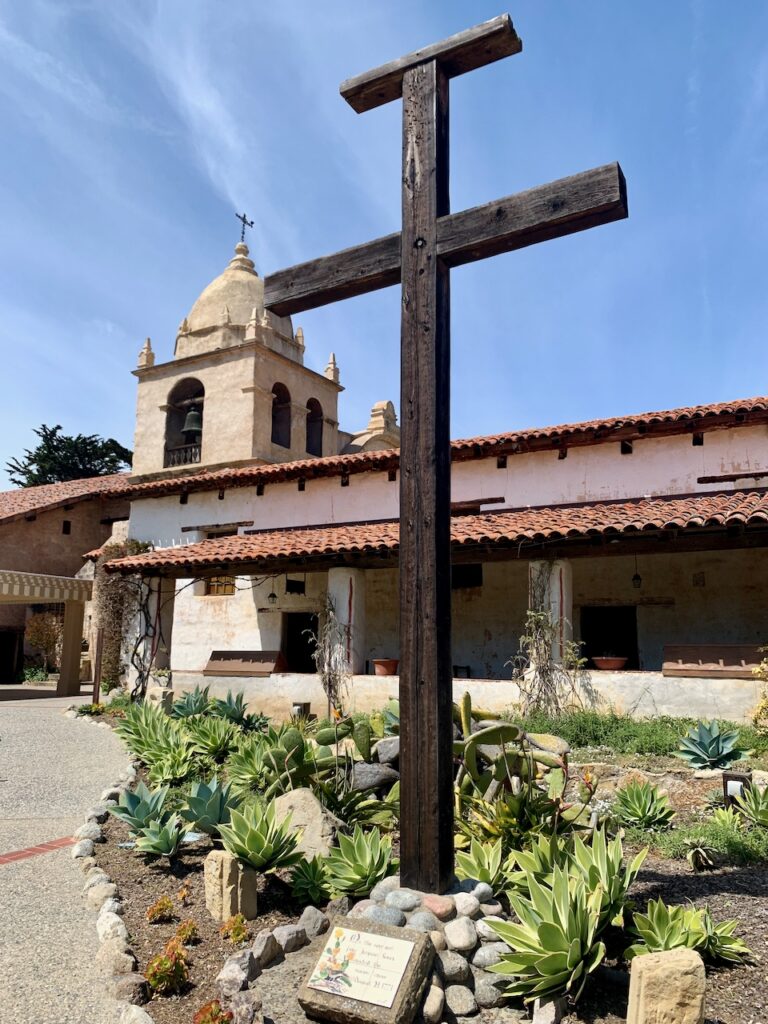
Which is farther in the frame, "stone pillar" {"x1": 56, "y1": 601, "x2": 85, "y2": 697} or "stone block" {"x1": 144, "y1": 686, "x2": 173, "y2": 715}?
"stone pillar" {"x1": 56, "y1": 601, "x2": 85, "y2": 697}

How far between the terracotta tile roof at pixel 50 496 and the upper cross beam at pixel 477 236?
19.2 meters

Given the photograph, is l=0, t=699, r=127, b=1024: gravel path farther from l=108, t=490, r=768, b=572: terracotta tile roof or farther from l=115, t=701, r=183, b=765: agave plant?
l=108, t=490, r=768, b=572: terracotta tile roof

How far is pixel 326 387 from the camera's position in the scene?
26234 mm

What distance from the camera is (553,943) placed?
3.13 metres

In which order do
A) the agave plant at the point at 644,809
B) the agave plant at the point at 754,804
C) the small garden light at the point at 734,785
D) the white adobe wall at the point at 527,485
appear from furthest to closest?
the white adobe wall at the point at 527,485, the small garden light at the point at 734,785, the agave plant at the point at 644,809, the agave plant at the point at 754,804

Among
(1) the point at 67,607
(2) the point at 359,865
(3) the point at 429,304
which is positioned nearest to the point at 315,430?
(1) the point at 67,607

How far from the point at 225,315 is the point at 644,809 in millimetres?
22005

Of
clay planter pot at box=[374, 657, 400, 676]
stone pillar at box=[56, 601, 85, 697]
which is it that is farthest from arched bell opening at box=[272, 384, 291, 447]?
clay planter pot at box=[374, 657, 400, 676]

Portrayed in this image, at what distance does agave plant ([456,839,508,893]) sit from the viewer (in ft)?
13.6

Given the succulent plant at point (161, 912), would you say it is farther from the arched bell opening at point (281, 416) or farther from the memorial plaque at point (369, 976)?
the arched bell opening at point (281, 416)

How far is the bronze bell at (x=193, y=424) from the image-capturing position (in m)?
22.8

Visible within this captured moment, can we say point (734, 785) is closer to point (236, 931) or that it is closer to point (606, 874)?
point (606, 874)

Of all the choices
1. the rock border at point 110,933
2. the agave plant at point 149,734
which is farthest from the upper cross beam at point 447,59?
the agave plant at point 149,734

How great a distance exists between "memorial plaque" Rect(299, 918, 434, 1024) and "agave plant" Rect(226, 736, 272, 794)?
314cm
